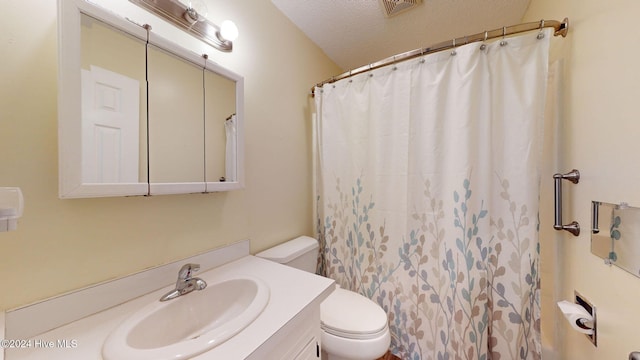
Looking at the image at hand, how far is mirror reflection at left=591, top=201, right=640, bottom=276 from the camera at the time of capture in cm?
58

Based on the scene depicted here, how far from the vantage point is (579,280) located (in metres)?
0.84

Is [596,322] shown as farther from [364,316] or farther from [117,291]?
[117,291]

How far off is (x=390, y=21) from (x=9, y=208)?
1.86 m

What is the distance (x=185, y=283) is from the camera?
2.62ft

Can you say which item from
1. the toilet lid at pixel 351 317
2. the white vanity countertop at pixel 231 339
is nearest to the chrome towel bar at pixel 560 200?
the toilet lid at pixel 351 317

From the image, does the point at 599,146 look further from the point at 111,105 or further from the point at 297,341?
the point at 111,105

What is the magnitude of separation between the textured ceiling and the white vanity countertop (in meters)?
1.59

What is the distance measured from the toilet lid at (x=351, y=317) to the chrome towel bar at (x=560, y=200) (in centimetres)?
88

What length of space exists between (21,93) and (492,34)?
1.78m

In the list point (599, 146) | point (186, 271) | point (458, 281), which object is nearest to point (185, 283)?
point (186, 271)

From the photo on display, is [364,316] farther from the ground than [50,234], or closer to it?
closer to it

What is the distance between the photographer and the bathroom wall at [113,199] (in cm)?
57

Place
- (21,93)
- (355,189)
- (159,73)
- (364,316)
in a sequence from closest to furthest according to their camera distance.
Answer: (21,93) < (159,73) < (364,316) < (355,189)

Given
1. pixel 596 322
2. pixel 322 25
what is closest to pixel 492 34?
pixel 322 25
